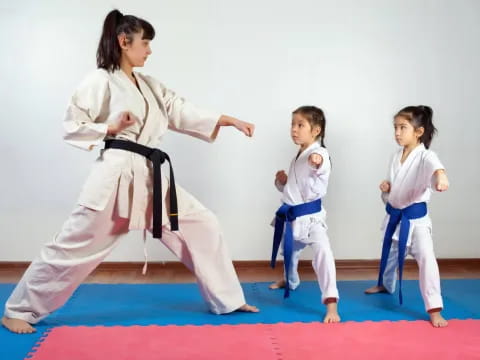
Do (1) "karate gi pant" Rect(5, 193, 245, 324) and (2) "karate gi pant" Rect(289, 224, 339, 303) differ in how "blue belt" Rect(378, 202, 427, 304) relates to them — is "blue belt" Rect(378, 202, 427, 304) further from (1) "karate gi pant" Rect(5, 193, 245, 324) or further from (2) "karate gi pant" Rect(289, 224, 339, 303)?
(1) "karate gi pant" Rect(5, 193, 245, 324)

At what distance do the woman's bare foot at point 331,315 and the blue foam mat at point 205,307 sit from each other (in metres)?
0.06

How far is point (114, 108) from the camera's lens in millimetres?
2869

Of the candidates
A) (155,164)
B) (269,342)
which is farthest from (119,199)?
(269,342)

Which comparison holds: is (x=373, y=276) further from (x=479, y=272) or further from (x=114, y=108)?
(x=114, y=108)

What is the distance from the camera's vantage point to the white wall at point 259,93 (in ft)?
13.3

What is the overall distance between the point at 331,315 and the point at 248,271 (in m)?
1.25

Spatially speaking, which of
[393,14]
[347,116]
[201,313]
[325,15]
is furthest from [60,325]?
[393,14]

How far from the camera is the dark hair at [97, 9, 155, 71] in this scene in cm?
291

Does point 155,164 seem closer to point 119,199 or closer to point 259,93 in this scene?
point 119,199

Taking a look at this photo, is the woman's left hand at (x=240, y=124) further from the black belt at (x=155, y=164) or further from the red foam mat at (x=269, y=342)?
the red foam mat at (x=269, y=342)

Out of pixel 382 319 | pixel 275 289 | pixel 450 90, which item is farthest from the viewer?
pixel 450 90

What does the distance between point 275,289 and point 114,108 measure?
1657 millimetres

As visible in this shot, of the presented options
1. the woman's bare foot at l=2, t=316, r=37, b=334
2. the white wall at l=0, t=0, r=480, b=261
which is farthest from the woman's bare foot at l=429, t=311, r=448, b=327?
the woman's bare foot at l=2, t=316, r=37, b=334

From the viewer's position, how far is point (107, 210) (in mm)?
2857
